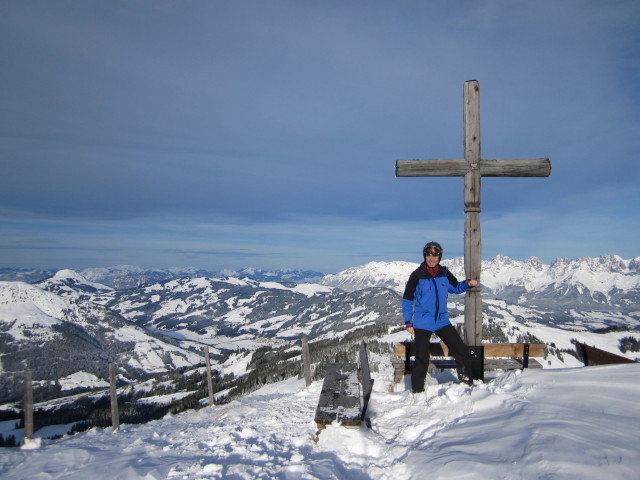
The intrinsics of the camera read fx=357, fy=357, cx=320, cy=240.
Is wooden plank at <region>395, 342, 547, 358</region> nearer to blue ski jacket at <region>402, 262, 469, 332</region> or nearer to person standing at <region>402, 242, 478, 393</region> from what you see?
person standing at <region>402, 242, 478, 393</region>

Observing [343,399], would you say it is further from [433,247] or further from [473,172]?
[473,172]

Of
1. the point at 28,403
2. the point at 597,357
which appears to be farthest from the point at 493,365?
the point at 28,403

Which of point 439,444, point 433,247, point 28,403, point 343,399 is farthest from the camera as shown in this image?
point 28,403

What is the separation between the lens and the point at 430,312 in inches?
281

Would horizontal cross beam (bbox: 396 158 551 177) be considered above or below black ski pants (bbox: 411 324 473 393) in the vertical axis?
above

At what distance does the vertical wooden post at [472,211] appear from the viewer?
7.65m

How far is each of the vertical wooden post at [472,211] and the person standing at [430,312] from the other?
1.43ft

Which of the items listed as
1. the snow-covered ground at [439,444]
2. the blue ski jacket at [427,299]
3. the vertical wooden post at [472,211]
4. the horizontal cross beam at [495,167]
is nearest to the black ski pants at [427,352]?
the blue ski jacket at [427,299]

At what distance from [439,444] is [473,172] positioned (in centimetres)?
553

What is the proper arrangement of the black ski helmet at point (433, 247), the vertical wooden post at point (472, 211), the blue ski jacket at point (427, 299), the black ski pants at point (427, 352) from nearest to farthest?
the black ski pants at point (427, 352), the blue ski jacket at point (427, 299), the black ski helmet at point (433, 247), the vertical wooden post at point (472, 211)

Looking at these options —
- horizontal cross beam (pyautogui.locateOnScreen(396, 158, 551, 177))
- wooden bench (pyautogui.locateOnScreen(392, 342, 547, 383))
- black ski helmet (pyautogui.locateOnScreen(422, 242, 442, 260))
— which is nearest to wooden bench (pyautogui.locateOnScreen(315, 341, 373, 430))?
wooden bench (pyautogui.locateOnScreen(392, 342, 547, 383))

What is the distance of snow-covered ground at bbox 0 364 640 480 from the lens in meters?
3.37

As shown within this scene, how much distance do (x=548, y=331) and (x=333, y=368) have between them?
183 feet

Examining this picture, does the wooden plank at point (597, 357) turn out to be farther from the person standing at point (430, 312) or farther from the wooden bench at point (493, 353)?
the person standing at point (430, 312)
